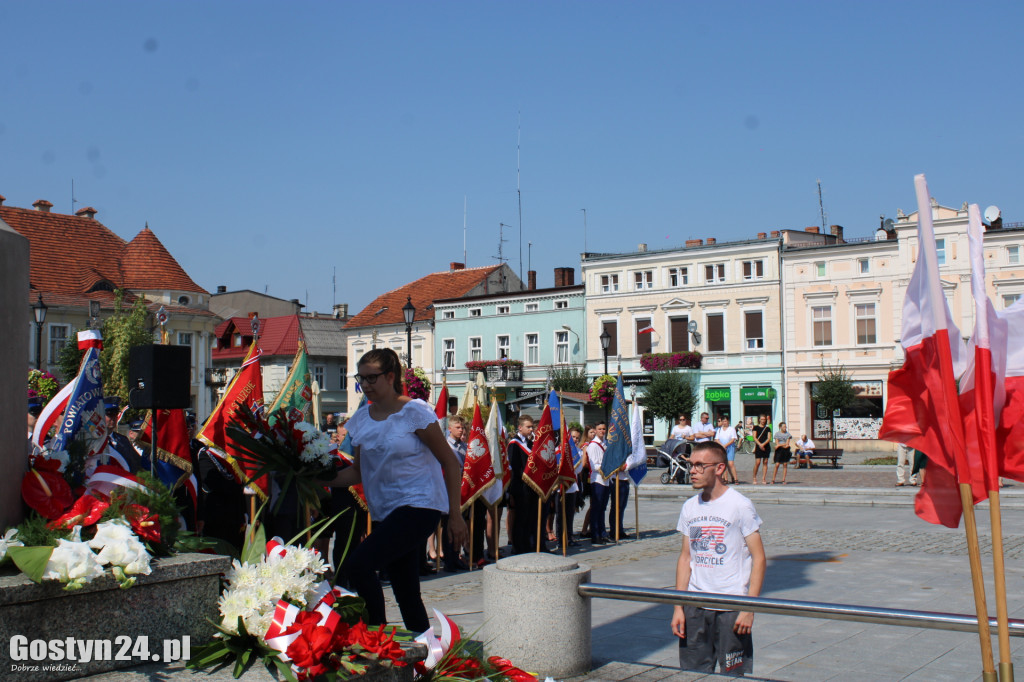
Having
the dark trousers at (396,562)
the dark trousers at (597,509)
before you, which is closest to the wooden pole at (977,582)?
the dark trousers at (396,562)

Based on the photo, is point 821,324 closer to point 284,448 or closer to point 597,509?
point 597,509

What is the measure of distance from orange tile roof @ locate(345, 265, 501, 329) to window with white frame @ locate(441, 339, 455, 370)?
1885 mm

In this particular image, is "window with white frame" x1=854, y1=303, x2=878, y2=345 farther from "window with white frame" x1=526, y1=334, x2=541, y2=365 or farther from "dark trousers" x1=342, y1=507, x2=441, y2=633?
"dark trousers" x1=342, y1=507, x2=441, y2=633

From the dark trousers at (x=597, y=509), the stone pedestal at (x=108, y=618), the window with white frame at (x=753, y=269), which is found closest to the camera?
the stone pedestal at (x=108, y=618)

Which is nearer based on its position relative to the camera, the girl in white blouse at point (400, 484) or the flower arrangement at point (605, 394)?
the girl in white blouse at point (400, 484)

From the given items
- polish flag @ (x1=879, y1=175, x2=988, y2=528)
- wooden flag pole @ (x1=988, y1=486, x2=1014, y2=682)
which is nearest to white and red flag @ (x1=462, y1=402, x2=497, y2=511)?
polish flag @ (x1=879, y1=175, x2=988, y2=528)

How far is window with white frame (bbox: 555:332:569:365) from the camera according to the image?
54812mm

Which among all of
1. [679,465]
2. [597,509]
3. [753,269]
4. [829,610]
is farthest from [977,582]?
[753,269]

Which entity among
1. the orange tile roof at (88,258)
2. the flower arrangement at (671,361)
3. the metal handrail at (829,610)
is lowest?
the metal handrail at (829,610)

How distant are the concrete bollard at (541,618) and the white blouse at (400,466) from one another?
2.38ft

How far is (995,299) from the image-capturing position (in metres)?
42.6

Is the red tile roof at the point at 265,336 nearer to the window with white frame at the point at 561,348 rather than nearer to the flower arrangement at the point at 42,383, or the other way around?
the window with white frame at the point at 561,348

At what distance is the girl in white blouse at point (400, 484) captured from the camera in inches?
213

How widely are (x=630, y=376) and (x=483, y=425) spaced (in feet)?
131
